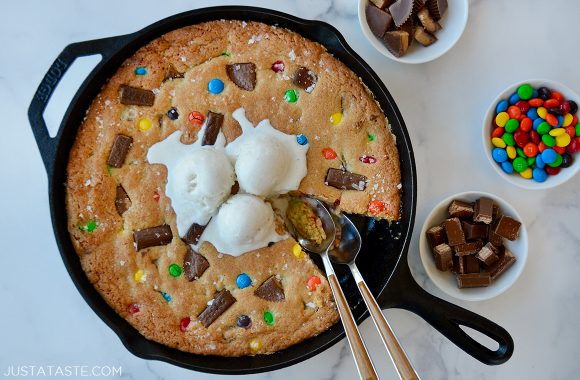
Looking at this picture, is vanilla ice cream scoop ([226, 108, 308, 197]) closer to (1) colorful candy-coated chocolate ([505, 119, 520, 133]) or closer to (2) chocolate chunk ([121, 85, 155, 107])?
(2) chocolate chunk ([121, 85, 155, 107])

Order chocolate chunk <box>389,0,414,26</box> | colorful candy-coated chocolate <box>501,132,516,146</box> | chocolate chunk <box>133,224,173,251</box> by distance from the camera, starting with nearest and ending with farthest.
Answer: chocolate chunk <box>133,224,173,251</box> < chocolate chunk <box>389,0,414,26</box> < colorful candy-coated chocolate <box>501,132,516,146</box>

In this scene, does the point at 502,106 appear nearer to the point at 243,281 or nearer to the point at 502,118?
the point at 502,118

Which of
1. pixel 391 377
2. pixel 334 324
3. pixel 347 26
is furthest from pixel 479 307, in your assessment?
pixel 347 26

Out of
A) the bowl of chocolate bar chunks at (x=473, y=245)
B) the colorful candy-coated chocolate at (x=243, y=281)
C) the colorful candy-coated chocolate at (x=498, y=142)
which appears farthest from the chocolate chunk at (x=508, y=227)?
the colorful candy-coated chocolate at (x=243, y=281)

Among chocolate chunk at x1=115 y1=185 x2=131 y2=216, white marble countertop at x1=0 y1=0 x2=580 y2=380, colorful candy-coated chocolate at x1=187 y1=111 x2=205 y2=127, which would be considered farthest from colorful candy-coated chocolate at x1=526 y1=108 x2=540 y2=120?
chocolate chunk at x1=115 y1=185 x2=131 y2=216

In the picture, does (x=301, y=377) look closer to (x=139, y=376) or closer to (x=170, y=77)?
(x=139, y=376)

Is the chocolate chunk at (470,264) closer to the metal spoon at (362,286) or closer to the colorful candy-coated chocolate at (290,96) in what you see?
the metal spoon at (362,286)
